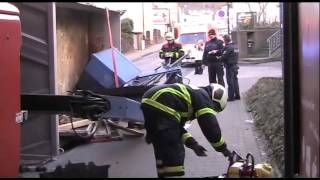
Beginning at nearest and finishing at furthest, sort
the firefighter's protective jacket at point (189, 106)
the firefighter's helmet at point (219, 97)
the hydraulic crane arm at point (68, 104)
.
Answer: the firefighter's protective jacket at point (189, 106) < the firefighter's helmet at point (219, 97) < the hydraulic crane arm at point (68, 104)

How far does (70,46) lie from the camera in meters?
11.6

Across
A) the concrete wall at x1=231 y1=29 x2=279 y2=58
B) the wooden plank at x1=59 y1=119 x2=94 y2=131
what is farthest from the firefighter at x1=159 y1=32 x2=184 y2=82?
the concrete wall at x1=231 y1=29 x2=279 y2=58

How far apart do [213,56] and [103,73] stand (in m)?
4.77

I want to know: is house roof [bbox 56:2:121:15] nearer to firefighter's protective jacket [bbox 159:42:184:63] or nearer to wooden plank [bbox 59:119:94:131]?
wooden plank [bbox 59:119:94:131]

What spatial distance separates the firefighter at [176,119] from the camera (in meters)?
5.22

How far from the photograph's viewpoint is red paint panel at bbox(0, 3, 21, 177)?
5750mm

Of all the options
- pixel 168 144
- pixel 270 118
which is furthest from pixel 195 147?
pixel 270 118

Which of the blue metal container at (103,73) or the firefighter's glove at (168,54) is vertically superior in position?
the firefighter's glove at (168,54)

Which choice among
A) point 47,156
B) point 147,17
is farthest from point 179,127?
point 147,17

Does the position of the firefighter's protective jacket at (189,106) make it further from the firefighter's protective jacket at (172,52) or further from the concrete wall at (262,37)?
the concrete wall at (262,37)

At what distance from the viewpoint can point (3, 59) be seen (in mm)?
5781

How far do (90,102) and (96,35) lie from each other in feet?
18.1

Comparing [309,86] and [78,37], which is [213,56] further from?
[309,86]

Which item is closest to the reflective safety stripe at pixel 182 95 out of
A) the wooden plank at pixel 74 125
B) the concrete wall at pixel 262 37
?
the wooden plank at pixel 74 125
